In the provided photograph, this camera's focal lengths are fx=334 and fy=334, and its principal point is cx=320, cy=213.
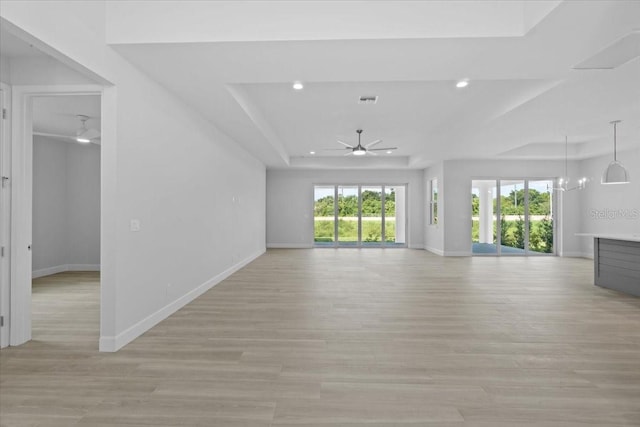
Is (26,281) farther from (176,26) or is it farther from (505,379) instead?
(505,379)

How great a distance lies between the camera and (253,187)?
8.74 metres

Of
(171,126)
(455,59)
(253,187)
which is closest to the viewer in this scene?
(455,59)

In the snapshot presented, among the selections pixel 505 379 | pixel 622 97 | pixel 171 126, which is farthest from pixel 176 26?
pixel 622 97

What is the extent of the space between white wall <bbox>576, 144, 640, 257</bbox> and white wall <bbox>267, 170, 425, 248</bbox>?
4.48 metres

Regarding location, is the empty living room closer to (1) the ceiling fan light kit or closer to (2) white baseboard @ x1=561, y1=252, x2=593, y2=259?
(1) the ceiling fan light kit

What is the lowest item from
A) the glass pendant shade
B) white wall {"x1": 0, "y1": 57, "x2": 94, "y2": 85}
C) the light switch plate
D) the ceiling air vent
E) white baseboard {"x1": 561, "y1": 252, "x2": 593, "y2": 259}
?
white baseboard {"x1": 561, "y1": 252, "x2": 593, "y2": 259}

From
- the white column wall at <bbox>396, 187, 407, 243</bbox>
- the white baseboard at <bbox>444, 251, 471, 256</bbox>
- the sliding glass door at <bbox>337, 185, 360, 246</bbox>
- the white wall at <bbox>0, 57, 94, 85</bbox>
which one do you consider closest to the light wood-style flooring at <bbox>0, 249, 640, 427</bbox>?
the white wall at <bbox>0, 57, 94, 85</bbox>

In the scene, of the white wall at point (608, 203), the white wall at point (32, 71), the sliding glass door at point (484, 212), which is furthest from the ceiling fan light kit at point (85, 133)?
the white wall at point (608, 203)

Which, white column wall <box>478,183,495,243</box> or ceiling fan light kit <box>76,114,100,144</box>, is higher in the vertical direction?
ceiling fan light kit <box>76,114,100,144</box>

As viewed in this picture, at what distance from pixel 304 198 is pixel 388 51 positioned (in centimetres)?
862

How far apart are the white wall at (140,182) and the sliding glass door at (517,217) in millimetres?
7945

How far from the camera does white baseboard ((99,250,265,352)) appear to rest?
2994 millimetres

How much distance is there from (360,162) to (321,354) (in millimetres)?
8255

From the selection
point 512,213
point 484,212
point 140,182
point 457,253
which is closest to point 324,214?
point 457,253
